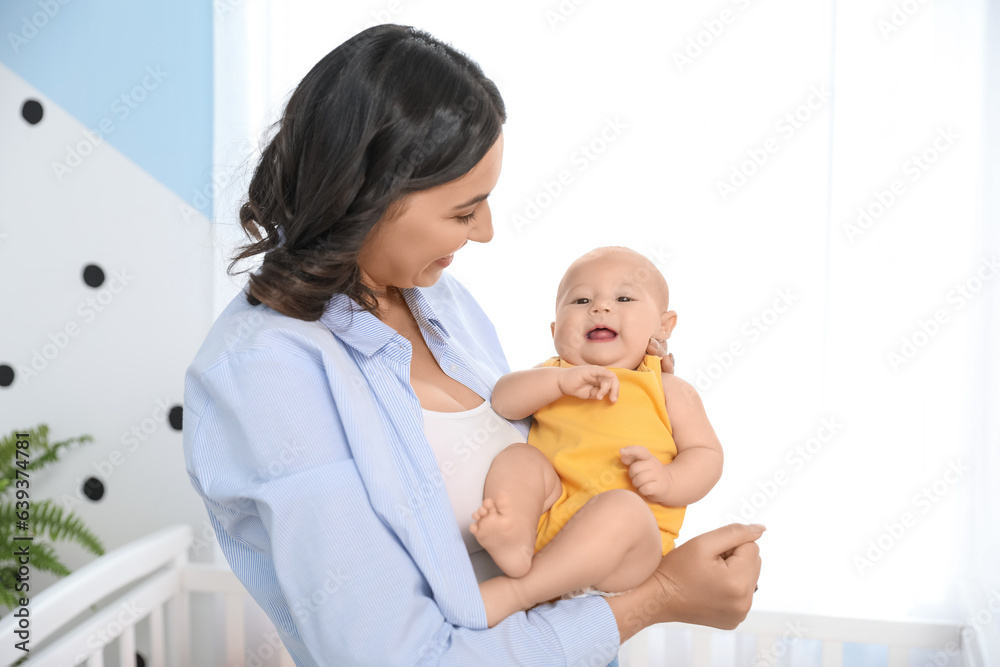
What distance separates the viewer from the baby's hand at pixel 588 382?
117 cm

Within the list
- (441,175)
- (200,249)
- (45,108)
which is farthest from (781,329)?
(45,108)

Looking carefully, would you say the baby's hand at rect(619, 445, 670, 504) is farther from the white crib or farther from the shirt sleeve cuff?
the white crib

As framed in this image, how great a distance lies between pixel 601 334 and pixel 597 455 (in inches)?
8.9

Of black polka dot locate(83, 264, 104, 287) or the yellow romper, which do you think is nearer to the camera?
the yellow romper

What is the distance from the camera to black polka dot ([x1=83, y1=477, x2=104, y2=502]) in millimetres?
2393

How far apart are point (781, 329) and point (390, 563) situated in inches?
62.3

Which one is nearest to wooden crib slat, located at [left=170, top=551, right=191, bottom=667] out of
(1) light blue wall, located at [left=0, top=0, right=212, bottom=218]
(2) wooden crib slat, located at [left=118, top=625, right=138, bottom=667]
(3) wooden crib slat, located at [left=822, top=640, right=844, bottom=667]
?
(2) wooden crib slat, located at [left=118, top=625, right=138, bottom=667]

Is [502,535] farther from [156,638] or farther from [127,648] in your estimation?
[156,638]

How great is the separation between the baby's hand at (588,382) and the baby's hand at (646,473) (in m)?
0.09

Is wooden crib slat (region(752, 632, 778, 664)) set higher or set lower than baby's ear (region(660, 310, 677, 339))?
lower

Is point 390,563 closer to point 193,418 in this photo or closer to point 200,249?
point 193,418

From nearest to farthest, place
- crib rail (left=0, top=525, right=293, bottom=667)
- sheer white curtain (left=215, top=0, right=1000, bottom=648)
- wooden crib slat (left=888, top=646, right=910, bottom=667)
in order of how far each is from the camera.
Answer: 1. crib rail (left=0, top=525, right=293, bottom=667)
2. wooden crib slat (left=888, top=646, right=910, bottom=667)
3. sheer white curtain (left=215, top=0, right=1000, bottom=648)

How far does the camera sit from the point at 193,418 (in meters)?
0.93

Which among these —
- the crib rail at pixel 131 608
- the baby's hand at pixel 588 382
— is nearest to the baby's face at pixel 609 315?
the baby's hand at pixel 588 382
